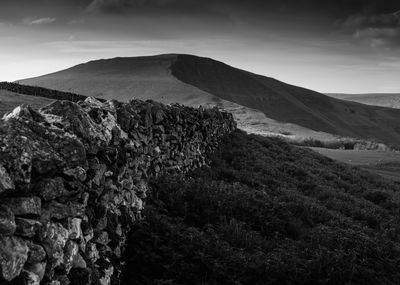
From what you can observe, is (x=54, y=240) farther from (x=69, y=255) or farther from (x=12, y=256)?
(x=12, y=256)

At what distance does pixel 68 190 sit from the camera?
626cm

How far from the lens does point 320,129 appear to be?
184625 mm

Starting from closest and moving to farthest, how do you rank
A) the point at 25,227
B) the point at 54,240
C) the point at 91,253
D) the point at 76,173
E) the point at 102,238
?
the point at 25,227, the point at 54,240, the point at 76,173, the point at 91,253, the point at 102,238

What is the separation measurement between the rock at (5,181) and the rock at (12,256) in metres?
0.48

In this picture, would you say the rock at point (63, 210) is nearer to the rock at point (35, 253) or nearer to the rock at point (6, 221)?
the rock at point (35, 253)

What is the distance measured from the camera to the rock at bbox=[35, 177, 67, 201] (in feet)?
18.6

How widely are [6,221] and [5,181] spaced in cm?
40

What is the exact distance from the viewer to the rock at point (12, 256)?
458 centimetres

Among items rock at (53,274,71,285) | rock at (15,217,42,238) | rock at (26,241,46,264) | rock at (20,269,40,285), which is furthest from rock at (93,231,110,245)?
rock at (20,269,40,285)

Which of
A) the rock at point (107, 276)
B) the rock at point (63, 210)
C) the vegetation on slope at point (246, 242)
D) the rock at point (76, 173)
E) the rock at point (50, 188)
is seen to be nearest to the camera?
the rock at point (50, 188)

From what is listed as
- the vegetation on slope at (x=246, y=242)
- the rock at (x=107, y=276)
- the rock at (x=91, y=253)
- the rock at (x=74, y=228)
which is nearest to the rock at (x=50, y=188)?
the rock at (x=74, y=228)

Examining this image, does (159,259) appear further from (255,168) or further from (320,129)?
(320,129)

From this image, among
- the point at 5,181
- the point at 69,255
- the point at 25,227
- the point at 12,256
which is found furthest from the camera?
the point at 69,255

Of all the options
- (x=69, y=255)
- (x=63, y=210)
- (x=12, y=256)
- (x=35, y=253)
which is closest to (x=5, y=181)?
(x=12, y=256)
